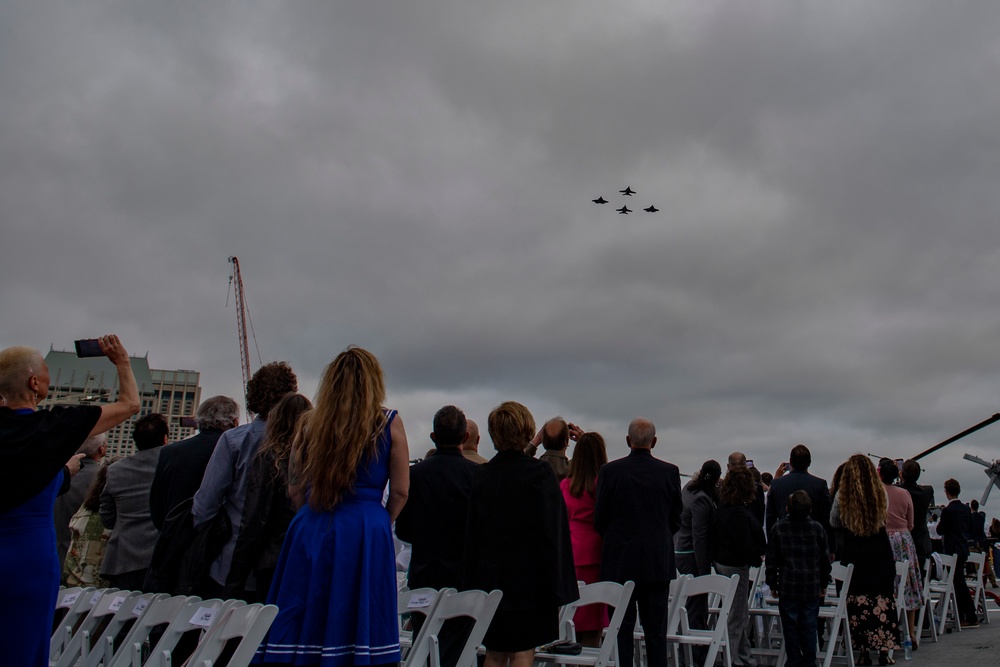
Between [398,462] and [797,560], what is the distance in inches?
176

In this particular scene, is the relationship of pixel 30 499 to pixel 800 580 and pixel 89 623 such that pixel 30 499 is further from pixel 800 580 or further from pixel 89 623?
pixel 800 580

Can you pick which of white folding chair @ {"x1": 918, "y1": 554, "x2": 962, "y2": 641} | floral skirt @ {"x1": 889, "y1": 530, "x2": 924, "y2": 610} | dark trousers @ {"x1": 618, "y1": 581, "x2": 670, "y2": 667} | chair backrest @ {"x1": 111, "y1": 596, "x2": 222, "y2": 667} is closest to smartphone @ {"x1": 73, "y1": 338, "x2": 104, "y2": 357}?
chair backrest @ {"x1": 111, "y1": 596, "x2": 222, "y2": 667}

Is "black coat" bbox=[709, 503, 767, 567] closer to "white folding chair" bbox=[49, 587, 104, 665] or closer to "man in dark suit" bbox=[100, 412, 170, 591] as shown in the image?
"man in dark suit" bbox=[100, 412, 170, 591]

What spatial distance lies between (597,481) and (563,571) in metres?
1.66

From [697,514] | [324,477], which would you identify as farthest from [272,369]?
[697,514]

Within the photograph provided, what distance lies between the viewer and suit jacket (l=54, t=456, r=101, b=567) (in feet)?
21.4

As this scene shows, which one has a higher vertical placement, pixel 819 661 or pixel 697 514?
pixel 697 514

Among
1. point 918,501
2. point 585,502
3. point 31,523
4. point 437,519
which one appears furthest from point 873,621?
point 31,523

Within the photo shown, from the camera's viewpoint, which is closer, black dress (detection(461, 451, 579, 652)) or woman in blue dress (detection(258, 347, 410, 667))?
woman in blue dress (detection(258, 347, 410, 667))

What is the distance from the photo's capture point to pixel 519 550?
4.37 metres

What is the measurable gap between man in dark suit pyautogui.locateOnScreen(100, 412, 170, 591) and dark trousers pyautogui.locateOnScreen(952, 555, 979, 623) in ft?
31.8

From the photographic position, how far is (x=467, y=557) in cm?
450

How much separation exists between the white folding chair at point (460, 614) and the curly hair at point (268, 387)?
4.70 feet

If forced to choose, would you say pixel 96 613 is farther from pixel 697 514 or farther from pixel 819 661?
pixel 819 661
